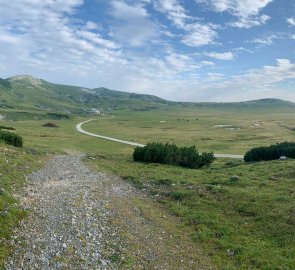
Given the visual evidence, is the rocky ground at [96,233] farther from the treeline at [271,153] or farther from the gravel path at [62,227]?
the treeline at [271,153]

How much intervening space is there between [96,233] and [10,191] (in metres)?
10.1

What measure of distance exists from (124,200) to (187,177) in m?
12.5

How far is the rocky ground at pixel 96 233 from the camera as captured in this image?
60.7 ft

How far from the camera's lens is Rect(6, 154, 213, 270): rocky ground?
18516 mm

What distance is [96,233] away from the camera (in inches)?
874

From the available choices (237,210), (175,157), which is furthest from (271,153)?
(237,210)

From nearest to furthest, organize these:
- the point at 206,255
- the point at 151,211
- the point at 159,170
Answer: the point at 206,255 < the point at 151,211 < the point at 159,170

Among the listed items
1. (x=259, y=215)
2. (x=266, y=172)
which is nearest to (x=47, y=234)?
(x=259, y=215)

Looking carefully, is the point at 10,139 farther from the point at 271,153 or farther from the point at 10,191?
the point at 271,153

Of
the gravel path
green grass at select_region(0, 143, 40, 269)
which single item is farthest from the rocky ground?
green grass at select_region(0, 143, 40, 269)

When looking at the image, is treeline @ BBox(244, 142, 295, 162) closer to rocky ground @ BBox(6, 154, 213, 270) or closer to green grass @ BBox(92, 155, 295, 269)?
green grass @ BBox(92, 155, 295, 269)

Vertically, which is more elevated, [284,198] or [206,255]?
[284,198]

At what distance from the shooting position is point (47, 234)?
69.4ft

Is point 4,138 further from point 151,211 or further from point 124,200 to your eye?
point 151,211
